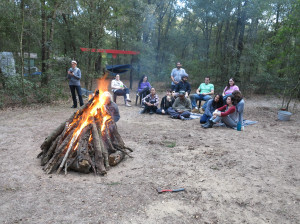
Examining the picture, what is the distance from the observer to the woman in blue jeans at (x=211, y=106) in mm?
6691

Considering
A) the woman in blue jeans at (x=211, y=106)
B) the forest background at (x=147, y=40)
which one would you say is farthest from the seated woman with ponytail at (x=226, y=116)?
the forest background at (x=147, y=40)

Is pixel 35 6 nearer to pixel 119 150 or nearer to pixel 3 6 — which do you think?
pixel 3 6

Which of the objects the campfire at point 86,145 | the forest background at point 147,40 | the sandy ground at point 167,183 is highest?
the forest background at point 147,40

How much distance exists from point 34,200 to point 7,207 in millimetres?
284

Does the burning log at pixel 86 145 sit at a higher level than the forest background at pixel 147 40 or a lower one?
lower

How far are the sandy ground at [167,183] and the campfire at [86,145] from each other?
159mm

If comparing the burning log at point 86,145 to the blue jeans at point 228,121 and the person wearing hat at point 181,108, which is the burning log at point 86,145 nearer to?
the blue jeans at point 228,121

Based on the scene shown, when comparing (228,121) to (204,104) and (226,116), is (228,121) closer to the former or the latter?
(226,116)

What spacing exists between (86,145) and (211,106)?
14.4 feet

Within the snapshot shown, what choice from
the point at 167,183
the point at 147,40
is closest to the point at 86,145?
the point at 167,183

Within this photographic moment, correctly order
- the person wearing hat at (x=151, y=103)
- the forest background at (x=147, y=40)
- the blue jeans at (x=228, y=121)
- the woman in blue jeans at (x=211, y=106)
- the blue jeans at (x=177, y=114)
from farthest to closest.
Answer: the forest background at (x=147, y=40) → the person wearing hat at (x=151, y=103) → the blue jeans at (x=177, y=114) → the woman in blue jeans at (x=211, y=106) → the blue jeans at (x=228, y=121)

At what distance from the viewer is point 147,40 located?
1633 centimetres

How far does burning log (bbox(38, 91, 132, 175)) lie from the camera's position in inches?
138

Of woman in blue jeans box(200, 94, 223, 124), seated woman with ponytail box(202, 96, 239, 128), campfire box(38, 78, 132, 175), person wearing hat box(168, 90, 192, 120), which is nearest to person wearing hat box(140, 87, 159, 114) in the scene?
person wearing hat box(168, 90, 192, 120)
